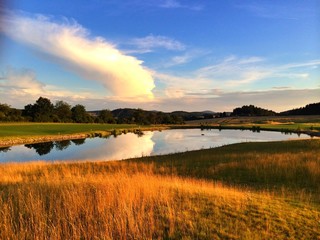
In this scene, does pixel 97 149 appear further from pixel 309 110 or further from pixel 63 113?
pixel 309 110

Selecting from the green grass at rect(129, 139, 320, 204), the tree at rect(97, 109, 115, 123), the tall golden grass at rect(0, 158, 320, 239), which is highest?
the tree at rect(97, 109, 115, 123)

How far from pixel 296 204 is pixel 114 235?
22.6ft

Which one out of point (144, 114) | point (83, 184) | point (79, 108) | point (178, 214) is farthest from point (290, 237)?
point (144, 114)

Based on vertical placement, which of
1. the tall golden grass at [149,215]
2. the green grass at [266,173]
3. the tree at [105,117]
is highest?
the tree at [105,117]

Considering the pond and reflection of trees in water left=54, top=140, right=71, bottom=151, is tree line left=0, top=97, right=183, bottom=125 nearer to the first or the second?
reflection of trees in water left=54, top=140, right=71, bottom=151

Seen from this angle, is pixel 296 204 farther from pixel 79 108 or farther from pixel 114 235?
pixel 79 108

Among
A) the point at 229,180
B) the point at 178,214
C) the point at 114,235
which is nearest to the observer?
the point at 114,235

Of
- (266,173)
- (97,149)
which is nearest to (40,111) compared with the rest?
(97,149)

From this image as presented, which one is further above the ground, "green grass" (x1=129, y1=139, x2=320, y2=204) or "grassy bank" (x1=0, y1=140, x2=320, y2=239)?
"grassy bank" (x1=0, y1=140, x2=320, y2=239)

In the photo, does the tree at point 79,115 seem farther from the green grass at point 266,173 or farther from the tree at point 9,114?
the green grass at point 266,173

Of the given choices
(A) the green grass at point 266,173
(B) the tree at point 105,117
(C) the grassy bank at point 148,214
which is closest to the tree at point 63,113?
(B) the tree at point 105,117

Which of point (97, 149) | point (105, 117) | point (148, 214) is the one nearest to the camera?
point (148, 214)

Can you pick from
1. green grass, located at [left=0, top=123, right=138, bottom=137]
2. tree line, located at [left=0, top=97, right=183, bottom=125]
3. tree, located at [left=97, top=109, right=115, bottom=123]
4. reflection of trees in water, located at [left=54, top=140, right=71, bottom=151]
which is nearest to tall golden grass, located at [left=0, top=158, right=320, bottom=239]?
reflection of trees in water, located at [left=54, top=140, right=71, bottom=151]

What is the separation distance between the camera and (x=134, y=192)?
981 cm
